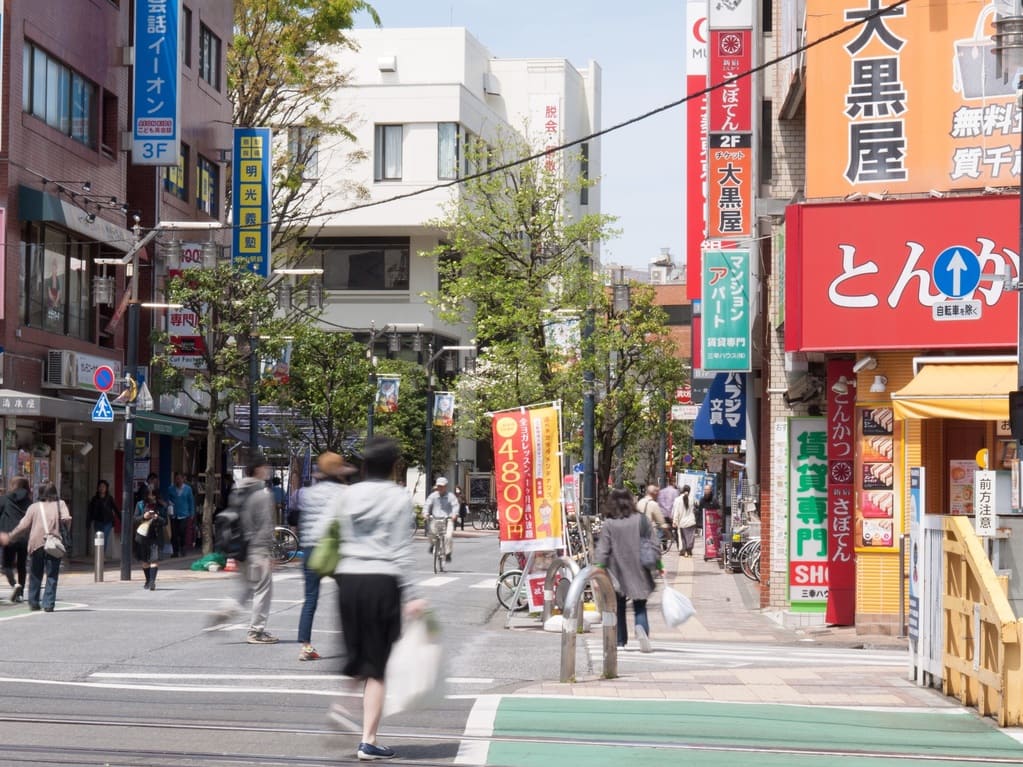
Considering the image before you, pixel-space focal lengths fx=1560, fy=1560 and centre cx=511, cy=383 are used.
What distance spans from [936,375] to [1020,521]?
598cm

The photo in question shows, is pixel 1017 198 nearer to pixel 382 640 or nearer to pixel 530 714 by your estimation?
pixel 530 714

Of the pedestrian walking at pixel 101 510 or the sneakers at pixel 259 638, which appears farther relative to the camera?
the pedestrian walking at pixel 101 510

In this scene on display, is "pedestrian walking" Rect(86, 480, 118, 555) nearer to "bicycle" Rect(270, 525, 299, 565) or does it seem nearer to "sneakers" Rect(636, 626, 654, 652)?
"bicycle" Rect(270, 525, 299, 565)

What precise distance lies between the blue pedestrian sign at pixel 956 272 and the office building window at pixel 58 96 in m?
19.7

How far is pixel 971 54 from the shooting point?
1836 centimetres

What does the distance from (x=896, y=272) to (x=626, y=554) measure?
4.79 metres

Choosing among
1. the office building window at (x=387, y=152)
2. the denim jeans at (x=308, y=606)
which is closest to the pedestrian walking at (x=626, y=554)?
the denim jeans at (x=308, y=606)

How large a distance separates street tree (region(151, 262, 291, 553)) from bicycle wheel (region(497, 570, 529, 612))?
1388 centimetres

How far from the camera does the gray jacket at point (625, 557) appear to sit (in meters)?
16.8

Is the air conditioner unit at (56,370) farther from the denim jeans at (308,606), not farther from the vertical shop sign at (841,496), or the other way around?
the denim jeans at (308,606)

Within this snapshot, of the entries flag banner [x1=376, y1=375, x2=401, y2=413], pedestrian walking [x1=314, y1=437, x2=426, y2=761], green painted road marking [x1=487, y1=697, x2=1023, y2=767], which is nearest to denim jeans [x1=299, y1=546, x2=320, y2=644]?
green painted road marking [x1=487, y1=697, x2=1023, y2=767]

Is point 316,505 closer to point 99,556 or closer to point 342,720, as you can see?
point 342,720

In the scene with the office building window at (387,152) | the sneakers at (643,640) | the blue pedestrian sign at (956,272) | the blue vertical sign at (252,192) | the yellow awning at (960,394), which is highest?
the office building window at (387,152)

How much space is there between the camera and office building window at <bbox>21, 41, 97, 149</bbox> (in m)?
31.3
